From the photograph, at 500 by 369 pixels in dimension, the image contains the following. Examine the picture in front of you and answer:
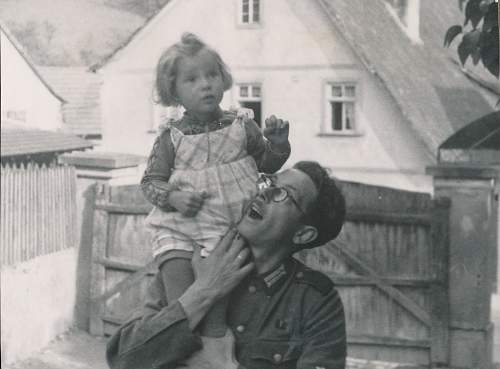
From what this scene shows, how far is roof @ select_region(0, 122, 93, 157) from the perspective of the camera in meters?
2.81

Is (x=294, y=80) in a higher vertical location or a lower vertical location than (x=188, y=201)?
higher

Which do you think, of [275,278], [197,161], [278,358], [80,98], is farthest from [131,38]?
[278,358]

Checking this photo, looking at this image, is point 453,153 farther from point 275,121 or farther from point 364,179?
point 275,121

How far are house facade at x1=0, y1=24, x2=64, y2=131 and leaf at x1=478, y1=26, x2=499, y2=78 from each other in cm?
154

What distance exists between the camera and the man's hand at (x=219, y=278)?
144cm

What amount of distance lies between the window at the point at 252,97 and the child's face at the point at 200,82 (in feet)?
1.61

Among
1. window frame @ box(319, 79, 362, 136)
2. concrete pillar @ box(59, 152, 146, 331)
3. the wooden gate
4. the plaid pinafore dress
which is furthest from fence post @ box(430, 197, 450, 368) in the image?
the plaid pinafore dress

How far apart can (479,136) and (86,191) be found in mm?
1806

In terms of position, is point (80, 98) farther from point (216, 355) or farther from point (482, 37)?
point (216, 355)

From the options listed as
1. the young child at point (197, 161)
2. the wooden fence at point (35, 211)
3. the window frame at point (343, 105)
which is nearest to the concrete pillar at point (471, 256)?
the window frame at point (343, 105)

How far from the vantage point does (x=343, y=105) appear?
2385 mm

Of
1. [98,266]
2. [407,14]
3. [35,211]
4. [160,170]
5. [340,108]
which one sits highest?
[407,14]

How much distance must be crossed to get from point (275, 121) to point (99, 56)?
147 centimetres

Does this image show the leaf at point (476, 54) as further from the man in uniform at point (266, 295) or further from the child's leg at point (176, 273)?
the child's leg at point (176, 273)
